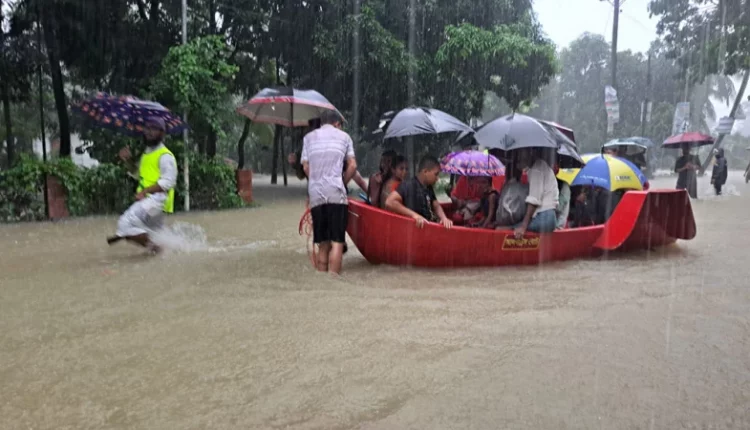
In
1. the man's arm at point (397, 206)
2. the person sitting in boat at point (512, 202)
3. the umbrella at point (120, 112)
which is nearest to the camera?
the man's arm at point (397, 206)

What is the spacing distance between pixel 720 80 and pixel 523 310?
57.5m

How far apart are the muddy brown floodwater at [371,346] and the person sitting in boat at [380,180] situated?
777 millimetres

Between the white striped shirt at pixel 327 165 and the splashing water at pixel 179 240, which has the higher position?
the white striped shirt at pixel 327 165

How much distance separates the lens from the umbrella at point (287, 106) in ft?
26.1

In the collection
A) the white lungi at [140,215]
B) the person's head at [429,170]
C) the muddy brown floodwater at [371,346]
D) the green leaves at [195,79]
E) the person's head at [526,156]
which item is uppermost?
the green leaves at [195,79]

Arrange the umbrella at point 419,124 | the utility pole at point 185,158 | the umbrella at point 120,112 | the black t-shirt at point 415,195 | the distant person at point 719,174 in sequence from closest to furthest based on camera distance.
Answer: the black t-shirt at point 415,195 < the umbrella at point 419,124 < the umbrella at point 120,112 < the utility pole at point 185,158 < the distant person at point 719,174

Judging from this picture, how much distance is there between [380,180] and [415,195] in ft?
2.13

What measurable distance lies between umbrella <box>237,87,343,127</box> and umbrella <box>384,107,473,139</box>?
1.05 m

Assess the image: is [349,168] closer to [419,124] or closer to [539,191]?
[419,124]

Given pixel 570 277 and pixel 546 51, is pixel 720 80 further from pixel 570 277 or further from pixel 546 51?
pixel 570 277

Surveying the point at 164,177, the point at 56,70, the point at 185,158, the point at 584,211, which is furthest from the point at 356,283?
the point at 56,70

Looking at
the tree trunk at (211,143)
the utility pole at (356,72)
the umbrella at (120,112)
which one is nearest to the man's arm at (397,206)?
the umbrella at (120,112)

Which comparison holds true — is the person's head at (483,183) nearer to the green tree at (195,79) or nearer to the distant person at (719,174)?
the green tree at (195,79)

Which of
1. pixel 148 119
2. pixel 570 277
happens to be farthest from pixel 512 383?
pixel 148 119
